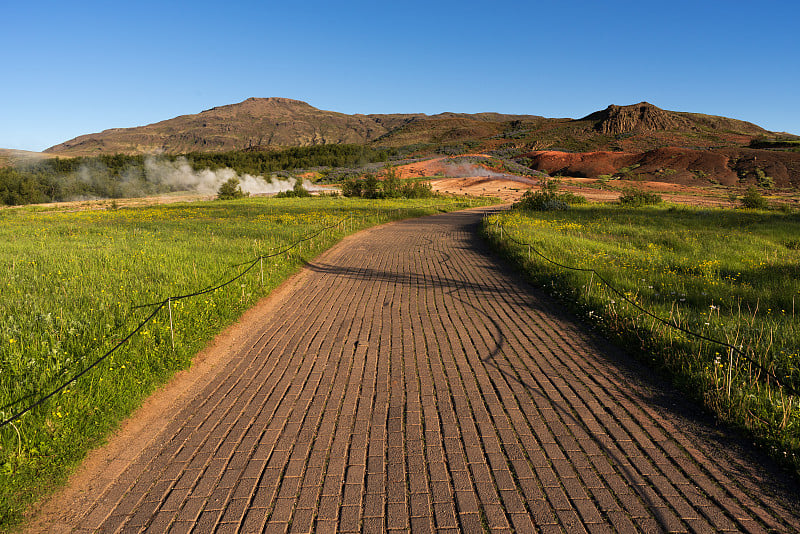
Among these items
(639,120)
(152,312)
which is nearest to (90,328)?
(152,312)

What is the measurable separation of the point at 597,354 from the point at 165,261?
390 inches

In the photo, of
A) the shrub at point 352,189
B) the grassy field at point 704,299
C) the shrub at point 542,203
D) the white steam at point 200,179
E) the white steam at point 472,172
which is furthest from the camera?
the white steam at point 200,179

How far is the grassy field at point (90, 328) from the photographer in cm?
366

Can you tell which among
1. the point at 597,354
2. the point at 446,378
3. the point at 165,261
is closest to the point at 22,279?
the point at 165,261

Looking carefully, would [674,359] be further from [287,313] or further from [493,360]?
[287,313]

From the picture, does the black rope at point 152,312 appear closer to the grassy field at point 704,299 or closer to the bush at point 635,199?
the grassy field at point 704,299

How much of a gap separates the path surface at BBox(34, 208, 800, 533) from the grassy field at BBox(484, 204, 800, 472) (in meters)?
0.45

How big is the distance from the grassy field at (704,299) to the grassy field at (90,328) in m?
5.98

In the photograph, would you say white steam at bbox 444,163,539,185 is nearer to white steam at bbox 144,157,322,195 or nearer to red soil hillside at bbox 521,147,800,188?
red soil hillside at bbox 521,147,800,188

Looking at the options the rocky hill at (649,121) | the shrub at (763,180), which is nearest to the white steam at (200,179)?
the shrub at (763,180)

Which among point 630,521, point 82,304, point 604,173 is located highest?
point 604,173

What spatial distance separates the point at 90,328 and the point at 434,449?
502 cm

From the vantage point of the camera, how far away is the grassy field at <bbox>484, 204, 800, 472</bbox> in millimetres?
4445

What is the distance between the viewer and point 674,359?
550 centimetres
